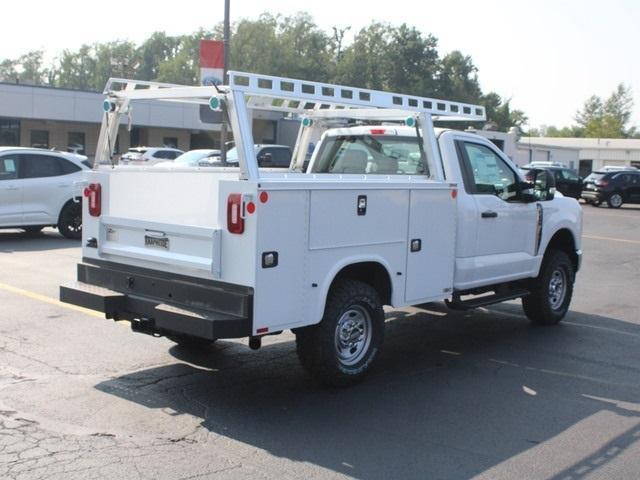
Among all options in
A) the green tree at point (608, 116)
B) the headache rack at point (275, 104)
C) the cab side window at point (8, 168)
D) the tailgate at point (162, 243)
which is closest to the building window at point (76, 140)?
the cab side window at point (8, 168)

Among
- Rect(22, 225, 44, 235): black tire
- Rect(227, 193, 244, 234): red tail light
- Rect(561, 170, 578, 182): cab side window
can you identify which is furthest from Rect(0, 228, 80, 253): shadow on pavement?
Rect(561, 170, 578, 182): cab side window

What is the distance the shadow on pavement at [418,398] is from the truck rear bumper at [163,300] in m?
0.63

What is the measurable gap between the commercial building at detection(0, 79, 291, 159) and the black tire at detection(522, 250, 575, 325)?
2916cm

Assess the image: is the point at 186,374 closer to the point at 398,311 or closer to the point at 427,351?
the point at 427,351

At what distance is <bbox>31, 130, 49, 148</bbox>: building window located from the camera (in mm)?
42844

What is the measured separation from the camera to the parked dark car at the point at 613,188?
33.4 metres

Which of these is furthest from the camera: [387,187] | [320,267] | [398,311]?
[398,311]

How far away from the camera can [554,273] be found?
9.16 meters

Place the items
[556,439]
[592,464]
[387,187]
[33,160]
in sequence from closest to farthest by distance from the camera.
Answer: [592,464] → [556,439] → [387,187] → [33,160]

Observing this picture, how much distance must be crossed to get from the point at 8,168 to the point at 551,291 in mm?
10256

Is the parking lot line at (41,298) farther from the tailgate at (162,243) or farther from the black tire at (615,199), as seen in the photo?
the black tire at (615,199)

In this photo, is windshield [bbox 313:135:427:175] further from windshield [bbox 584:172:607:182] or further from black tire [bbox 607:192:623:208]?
windshield [bbox 584:172:607:182]

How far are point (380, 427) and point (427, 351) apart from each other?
2398mm

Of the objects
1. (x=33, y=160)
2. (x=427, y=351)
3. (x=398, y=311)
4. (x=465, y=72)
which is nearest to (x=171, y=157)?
(x=33, y=160)
